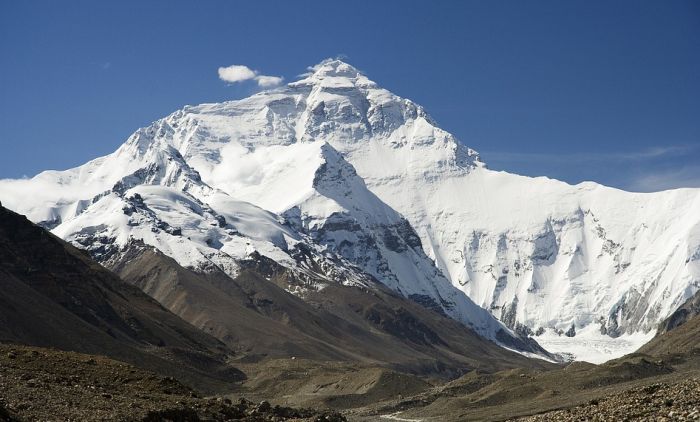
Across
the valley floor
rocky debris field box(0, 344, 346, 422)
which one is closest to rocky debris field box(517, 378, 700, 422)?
the valley floor

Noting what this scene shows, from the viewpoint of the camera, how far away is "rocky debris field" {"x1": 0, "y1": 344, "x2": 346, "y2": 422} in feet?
224

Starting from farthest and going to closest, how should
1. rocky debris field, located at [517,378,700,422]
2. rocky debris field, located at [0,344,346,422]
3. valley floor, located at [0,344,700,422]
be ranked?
rocky debris field, located at [0,344,346,422], valley floor, located at [0,344,700,422], rocky debris field, located at [517,378,700,422]

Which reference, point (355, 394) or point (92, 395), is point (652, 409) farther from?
point (355, 394)

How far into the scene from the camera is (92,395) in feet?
250

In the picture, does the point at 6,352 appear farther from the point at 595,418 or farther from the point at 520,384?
the point at 520,384

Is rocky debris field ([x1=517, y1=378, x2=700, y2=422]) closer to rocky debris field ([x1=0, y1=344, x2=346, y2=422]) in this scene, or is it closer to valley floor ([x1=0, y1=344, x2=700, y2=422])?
valley floor ([x1=0, y1=344, x2=700, y2=422])

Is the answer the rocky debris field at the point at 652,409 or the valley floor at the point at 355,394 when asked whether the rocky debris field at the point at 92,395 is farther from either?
the rocky debris field at the point at 652,409

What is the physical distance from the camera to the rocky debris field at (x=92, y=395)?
68.4 meters

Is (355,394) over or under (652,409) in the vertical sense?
under

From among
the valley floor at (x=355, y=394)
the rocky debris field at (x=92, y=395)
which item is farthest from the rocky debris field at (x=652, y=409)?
the rocky debris field at (x=92, y=395)

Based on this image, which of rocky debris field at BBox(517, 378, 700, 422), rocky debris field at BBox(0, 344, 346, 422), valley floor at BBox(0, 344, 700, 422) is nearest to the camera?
rocky debris field at BBox(517, 378, 700, 422)

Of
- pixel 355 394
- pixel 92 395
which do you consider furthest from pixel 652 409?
pixel 355 394

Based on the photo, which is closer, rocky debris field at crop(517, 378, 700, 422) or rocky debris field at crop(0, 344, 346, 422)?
rocky debris field at crop(517, 378, 700, 422)

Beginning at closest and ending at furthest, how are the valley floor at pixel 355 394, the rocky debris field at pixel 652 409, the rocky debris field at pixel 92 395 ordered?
the rocky debris field at pixel 652 409 < the valley floor at pixel 355 394 < the rocky debris field at pixel 92 395
